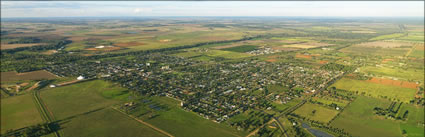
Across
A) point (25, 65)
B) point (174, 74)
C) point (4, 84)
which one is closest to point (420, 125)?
point (174, 74)

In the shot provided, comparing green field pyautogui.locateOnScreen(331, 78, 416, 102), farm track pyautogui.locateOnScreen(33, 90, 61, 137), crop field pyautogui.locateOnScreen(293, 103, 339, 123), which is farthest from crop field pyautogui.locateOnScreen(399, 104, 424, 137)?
farm track pyautogui.locateOnScreen(33, 90, 61, 137)

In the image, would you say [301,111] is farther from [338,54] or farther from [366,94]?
[338,54]

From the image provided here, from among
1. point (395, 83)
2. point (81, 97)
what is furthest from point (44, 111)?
point (395, 83)

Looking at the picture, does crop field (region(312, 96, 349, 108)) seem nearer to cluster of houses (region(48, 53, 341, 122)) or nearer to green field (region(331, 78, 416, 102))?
cluster of houses (region(48, 53, 341, 122))

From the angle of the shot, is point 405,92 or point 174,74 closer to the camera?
point 405,92

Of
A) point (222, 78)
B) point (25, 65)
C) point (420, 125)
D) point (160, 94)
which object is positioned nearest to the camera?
point (420, 125)

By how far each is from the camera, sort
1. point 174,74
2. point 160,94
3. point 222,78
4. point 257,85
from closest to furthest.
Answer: point 160,94
point 257,85
point 222,78
point 174,74

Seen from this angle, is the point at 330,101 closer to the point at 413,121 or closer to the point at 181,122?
the point at 413,121
